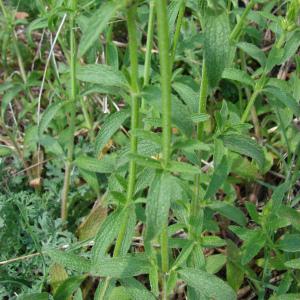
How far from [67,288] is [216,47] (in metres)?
0.99

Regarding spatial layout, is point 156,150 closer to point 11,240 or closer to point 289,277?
point 289,277

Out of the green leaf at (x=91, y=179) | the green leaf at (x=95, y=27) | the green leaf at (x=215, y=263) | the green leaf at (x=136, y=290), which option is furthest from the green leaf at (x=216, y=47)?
the green leaf at (x=91, y=179)

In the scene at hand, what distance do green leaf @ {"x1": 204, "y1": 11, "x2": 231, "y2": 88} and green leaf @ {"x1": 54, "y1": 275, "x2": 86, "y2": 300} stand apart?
0.89 meters

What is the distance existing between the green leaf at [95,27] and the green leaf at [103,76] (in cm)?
27

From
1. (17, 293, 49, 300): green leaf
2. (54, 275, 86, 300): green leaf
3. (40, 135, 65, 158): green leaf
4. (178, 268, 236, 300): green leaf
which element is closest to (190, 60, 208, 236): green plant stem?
(178, 268, 236, 300): green leaf

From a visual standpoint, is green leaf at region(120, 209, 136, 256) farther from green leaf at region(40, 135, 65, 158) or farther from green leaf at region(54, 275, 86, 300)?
green leaf at region(40, 135, 65, 158)

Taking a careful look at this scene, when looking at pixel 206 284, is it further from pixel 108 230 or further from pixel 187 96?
pixel 187 96

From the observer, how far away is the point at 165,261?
1.47 m

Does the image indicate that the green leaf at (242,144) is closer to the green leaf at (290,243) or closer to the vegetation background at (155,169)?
the vegetation background at (155,169)

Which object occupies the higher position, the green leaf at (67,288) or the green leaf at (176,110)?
the green leaf at (176,110)

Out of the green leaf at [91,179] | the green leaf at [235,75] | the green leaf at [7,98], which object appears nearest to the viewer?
the green leaf at [235,75]

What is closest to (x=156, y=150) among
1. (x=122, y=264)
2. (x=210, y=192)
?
(x=210, y=192)

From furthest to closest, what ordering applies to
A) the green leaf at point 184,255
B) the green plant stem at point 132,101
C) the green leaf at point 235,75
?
the green leaf at point 235,75 < the green leaf at point 184,255 < the green plant stem at point 132,101

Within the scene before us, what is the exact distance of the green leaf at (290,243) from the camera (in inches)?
66.6
